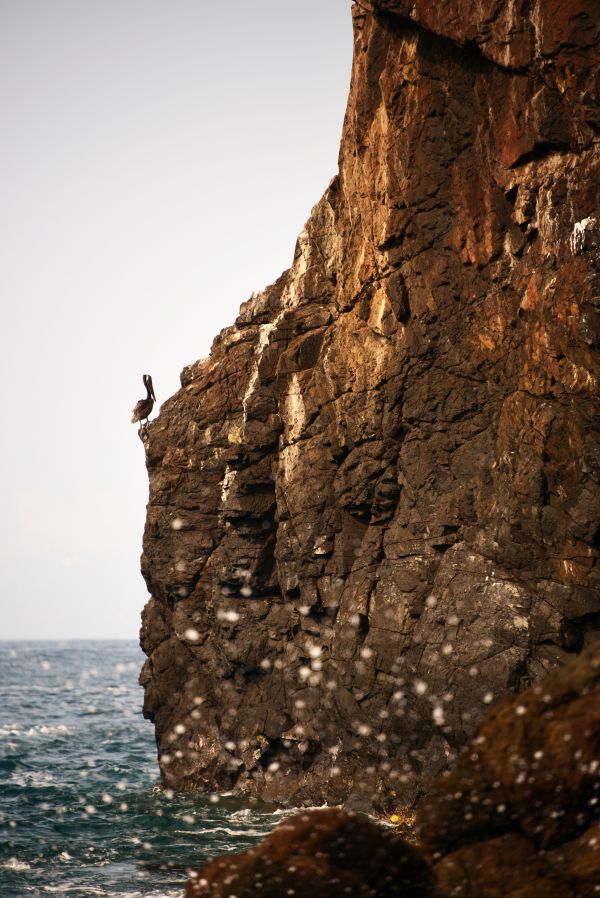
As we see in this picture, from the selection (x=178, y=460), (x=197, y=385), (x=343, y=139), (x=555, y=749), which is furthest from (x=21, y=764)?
(x=555, y=749)

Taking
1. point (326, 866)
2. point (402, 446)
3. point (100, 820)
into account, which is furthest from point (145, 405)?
point (326, 866)

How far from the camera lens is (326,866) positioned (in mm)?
8500

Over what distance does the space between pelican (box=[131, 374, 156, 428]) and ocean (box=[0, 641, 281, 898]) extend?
32.3 feet

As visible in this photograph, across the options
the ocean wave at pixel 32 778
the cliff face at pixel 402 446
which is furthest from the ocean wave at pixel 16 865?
the ocean wave at pixel 32 778

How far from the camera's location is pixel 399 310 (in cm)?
1831

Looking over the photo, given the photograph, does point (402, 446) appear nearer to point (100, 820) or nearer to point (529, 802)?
point (529, 802)

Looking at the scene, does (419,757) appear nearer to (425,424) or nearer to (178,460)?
(425,424)

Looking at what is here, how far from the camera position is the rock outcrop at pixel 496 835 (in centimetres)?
847

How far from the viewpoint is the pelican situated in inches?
966

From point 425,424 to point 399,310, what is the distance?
247 centimetres

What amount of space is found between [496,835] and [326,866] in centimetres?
177

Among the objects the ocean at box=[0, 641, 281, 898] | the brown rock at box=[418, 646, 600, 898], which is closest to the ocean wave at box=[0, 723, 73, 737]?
the ocean at box=[0, 641, 281, 898]

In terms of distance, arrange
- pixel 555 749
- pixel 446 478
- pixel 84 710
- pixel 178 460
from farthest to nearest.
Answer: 1. pixel 84 710
2. pixel 178 460
3. pixel 446 478
4. pixel 555 749

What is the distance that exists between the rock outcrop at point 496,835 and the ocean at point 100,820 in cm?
668
